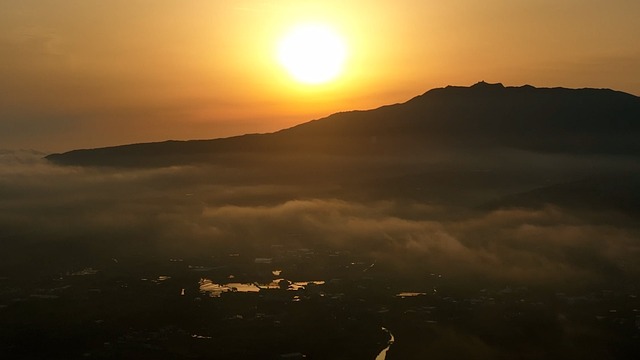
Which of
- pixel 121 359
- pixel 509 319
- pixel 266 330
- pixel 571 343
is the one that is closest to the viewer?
pixel 121 359

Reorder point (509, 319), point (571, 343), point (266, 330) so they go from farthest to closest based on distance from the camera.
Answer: point (509, 319)
point (266, 330)
point (571, 343)

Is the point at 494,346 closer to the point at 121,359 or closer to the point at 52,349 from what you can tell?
the point at 121,359

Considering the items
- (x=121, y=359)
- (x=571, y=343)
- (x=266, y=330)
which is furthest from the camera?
(x=266, y=330)

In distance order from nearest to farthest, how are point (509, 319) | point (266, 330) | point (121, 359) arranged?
point (121, 359) → point (266, 330) → point (509, 319)

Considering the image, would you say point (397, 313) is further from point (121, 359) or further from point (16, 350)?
point (16, 350)

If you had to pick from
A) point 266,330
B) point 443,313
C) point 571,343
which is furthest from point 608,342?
point 266,330

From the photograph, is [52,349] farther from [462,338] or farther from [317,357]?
[462,338]

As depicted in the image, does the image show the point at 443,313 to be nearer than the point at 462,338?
No

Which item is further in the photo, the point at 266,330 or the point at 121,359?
the point at 266,330

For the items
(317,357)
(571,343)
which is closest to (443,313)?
(571,343)
